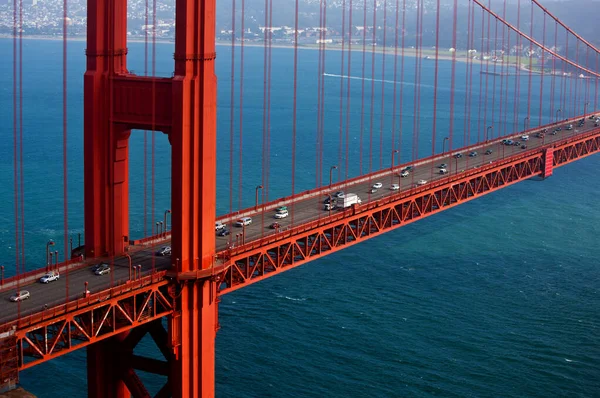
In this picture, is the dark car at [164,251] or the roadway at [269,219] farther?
the dark car at [164,251]

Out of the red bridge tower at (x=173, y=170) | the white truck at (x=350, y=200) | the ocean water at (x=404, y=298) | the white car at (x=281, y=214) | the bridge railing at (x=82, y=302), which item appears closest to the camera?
the bridge railing at (x=82, y=302)

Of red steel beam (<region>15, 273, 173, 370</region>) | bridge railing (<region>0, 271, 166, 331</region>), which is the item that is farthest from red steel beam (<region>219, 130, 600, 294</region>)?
bridge railing (<region>0, 271, 166, 331</region>)

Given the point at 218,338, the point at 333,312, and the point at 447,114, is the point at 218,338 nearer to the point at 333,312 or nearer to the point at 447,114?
the point at 333,312

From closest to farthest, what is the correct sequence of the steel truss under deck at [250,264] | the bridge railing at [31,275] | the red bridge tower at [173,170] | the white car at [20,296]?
the steel truss under deck at [250,264] → the white car at [20,296] → the red bridge tower at [173,170] → the bridge railing at [31,275]

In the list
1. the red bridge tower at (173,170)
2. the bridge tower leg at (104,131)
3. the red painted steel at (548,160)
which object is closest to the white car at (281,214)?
the red bridge tower at (173,170)

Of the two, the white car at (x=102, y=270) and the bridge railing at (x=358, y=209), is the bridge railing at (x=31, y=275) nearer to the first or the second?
the white car at (x=102, y=270)

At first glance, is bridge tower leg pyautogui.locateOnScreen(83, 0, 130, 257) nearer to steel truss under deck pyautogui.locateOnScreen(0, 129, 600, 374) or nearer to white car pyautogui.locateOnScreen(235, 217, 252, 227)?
steel truss under deck pyautogui.locateOnScreen(0, 129, 600, 374)

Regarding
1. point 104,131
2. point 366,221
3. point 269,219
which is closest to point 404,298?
point 366,221
